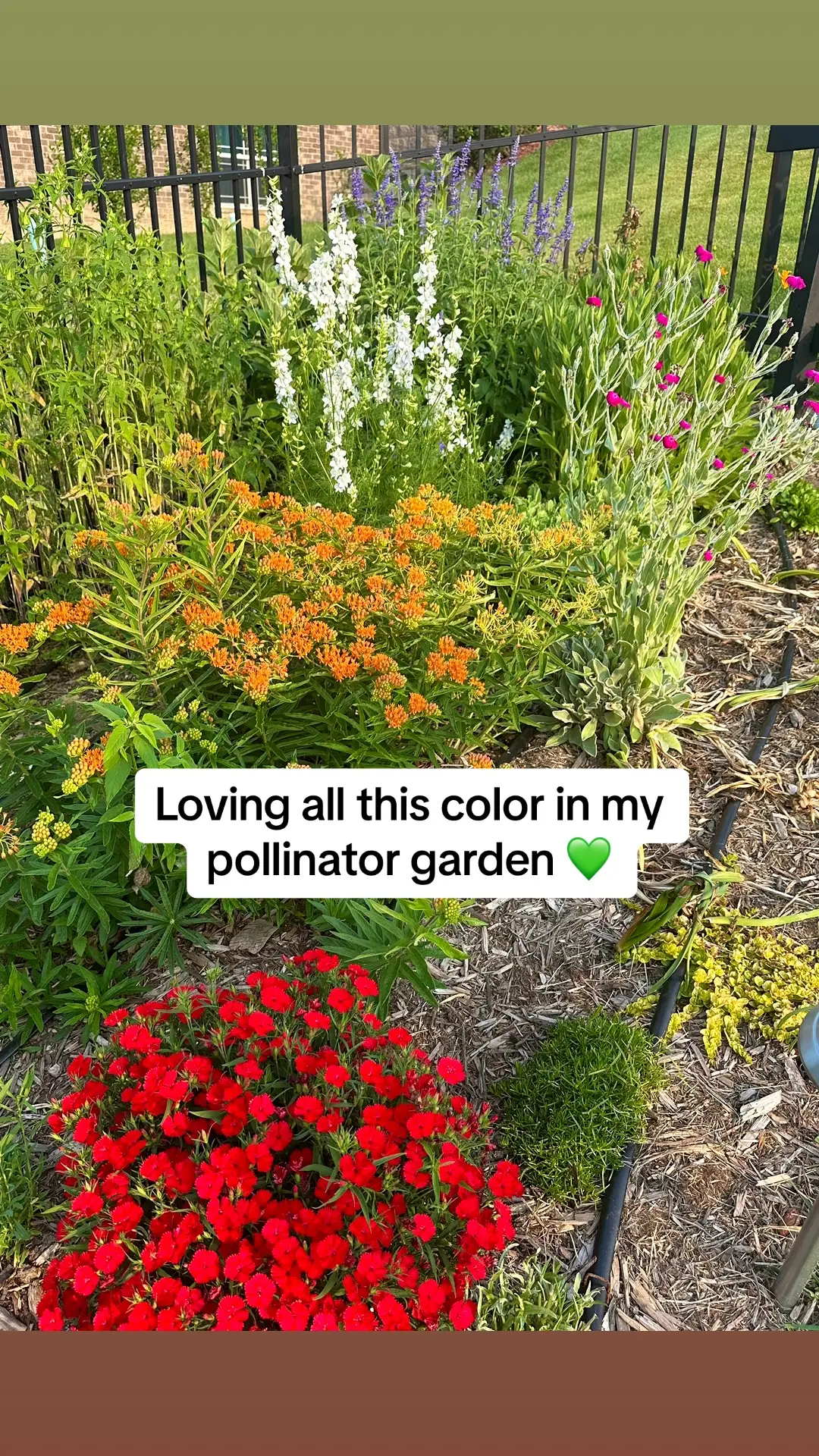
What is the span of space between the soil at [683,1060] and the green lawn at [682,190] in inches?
241

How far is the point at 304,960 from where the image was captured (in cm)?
224

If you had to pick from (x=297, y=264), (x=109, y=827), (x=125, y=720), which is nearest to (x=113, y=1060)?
(x=109, y=827)

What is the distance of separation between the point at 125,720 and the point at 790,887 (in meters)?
1.99

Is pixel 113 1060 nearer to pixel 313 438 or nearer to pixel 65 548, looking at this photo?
pixel 65 548

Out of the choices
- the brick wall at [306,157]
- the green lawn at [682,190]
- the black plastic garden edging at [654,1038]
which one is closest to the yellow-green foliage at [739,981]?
the black plastic garden edging at [654,1038]

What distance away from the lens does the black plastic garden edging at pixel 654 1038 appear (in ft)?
6.69

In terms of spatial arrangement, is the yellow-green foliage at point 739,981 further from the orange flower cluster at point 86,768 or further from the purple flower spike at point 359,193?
the purple flower spike at point 359,193

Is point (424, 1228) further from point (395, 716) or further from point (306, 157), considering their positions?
point (306, 157)

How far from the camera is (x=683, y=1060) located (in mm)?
2535

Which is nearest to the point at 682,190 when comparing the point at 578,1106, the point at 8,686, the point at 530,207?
the point at 530,207

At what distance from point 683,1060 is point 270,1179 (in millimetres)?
1108

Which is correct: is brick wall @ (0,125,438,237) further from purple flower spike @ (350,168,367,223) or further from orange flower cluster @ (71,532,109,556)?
orange flower cluster @ (71,532,109,556)

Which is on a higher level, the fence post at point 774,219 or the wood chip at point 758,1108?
the fence post at point 774,219

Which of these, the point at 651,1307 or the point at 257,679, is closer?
the point at 651,1307
